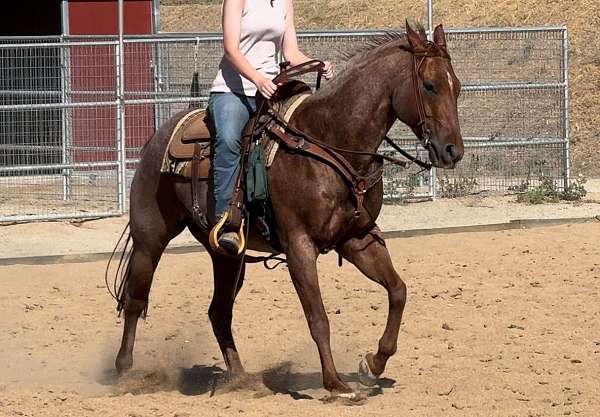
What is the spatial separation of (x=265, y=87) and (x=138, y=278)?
1828 mm

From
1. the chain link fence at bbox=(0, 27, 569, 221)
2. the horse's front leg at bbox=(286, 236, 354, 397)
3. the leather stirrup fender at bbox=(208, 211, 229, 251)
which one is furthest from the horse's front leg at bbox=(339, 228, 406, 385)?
the chain link fence at bbox=(0, 27, 569, 221)

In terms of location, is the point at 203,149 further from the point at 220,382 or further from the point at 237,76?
the point at 220,382

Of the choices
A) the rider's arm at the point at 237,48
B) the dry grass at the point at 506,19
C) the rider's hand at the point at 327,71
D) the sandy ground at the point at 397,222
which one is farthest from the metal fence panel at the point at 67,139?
the dry grass at the point at 506,19

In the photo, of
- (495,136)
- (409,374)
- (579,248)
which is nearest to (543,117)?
(495,136)

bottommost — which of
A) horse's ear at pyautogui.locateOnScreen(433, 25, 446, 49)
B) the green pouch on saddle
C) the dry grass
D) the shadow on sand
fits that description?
the shadow on sand

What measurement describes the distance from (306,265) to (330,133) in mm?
761

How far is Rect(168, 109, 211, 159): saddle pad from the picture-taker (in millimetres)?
7367

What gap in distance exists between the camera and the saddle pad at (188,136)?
7367 mm

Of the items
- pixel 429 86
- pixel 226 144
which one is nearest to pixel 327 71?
pixel 226 144

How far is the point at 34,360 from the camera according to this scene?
8359mm

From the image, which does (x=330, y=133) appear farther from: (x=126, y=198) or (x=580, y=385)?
(x=126, y=198)

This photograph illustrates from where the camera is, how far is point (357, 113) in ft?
22.0

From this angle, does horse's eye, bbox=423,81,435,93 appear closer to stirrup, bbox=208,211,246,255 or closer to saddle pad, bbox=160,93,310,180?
saddle pad, bbox=160,93,310,180

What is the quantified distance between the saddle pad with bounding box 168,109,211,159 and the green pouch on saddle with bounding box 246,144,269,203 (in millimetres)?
544
